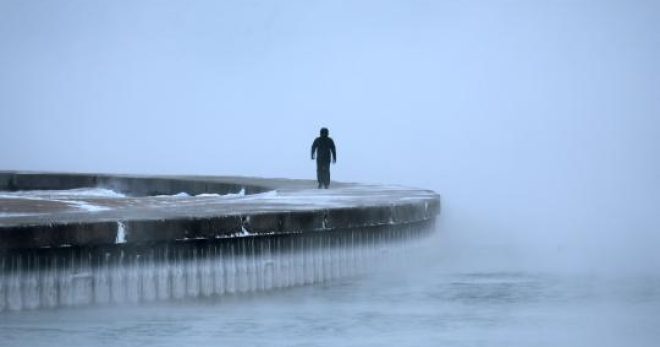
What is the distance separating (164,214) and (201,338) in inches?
96.8

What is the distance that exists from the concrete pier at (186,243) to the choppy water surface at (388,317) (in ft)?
0.74

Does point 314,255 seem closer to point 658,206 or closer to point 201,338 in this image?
point 201,338

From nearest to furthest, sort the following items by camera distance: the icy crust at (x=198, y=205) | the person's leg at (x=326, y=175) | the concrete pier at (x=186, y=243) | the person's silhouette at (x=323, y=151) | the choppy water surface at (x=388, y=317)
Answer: the choppy water surface at (x=388, y=317) < the concrete pier at (x=186, y=243) < the icy crust at (x=198, y=205) < the person's silhouette at (x=323, y=151) < the person's leg at (x=326, y=175)

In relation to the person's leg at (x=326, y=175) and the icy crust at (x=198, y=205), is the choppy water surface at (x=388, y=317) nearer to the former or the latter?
the icy crust at (x=198, y=205)

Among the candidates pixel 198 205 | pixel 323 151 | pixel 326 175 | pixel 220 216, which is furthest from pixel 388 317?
pixel 326 175

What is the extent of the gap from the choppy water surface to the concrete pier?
8.8 inches

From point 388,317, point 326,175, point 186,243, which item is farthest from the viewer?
point 326,175

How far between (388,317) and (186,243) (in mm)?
2130

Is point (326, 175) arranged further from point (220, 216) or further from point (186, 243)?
point (186, 243)

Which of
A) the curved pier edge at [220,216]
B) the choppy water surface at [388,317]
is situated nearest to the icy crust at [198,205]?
the curved pier edge at [220,216]

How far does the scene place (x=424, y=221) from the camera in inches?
736

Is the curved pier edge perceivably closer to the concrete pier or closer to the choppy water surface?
the concrete pier

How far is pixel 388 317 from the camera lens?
13539 millimetres

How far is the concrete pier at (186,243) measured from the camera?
13.2m
